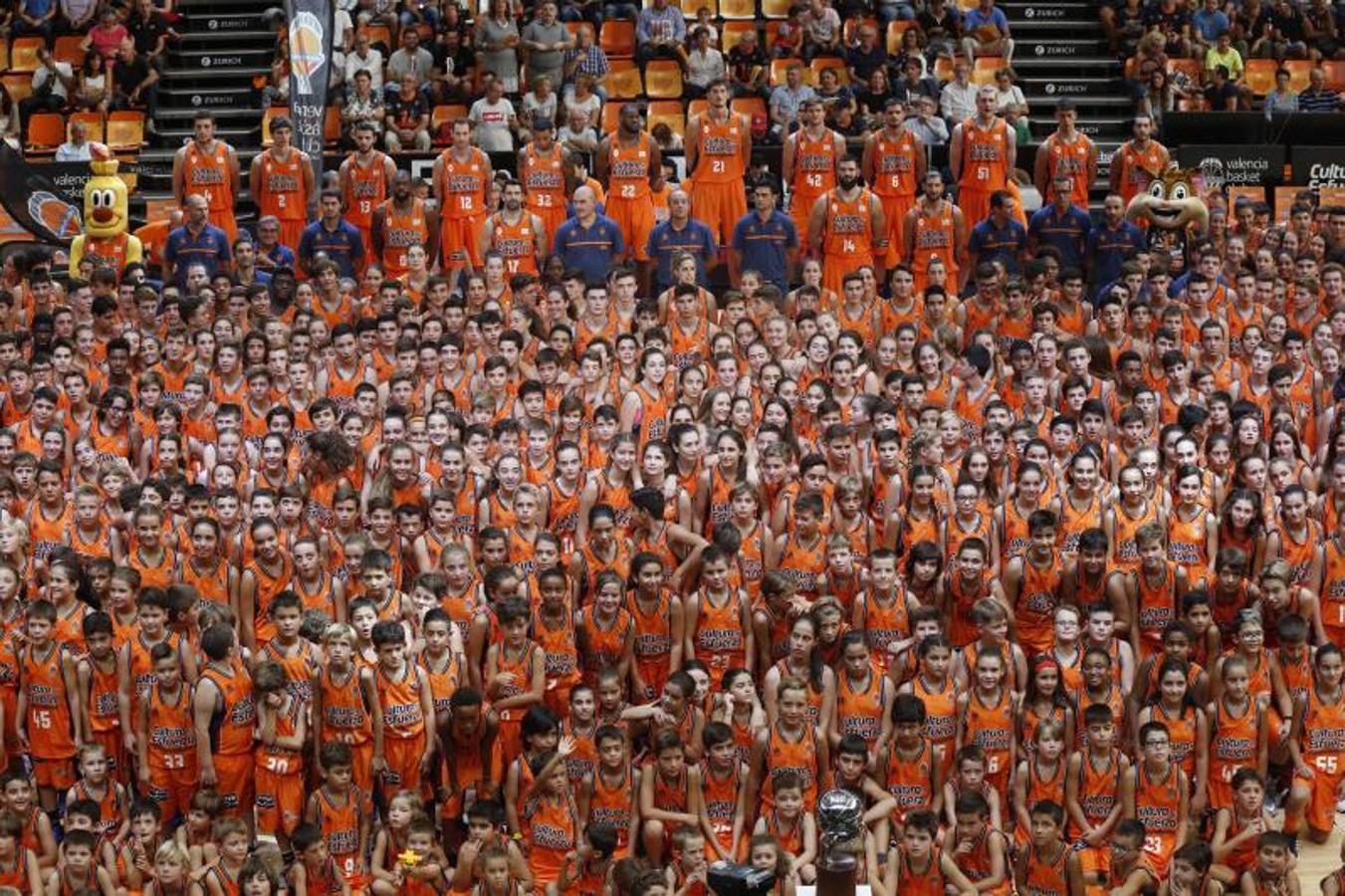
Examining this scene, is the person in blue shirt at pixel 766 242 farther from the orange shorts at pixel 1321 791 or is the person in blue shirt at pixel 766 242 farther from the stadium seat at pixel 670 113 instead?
the orange shorts at pixel 1321 791

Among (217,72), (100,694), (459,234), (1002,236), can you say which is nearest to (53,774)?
(100,694)

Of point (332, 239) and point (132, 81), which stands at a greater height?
point (132, 81)

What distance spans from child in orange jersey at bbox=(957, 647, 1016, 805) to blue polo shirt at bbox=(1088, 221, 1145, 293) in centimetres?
483

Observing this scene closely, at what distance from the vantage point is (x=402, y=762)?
371 inches

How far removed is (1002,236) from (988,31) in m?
3.87

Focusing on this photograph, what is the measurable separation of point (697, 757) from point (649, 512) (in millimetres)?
1389

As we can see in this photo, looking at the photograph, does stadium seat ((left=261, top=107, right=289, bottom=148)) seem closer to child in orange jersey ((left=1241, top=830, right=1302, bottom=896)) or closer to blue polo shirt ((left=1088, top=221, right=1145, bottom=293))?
blue polo shirt ((left=1088, top=221, right=1145, bottom=293))

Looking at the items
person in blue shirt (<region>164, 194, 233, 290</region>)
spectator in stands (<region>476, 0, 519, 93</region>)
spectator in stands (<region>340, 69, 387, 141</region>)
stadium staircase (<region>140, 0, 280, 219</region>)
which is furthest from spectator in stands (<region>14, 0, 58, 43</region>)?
person in blue shirt (<region>164, 194, 233, 290</region>)

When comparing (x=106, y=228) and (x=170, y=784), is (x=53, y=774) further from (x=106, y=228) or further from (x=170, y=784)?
(x=106, y=228)

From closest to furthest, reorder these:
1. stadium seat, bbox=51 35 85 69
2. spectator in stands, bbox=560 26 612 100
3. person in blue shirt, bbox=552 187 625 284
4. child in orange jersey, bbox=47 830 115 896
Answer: child in orange jersey, bbox=47 830 115 896, person in blue shirt, bbox=552 187 625 284, spectator in stands, bbox=560 26 612 100, stadium seat, bbox=51 35 85 69

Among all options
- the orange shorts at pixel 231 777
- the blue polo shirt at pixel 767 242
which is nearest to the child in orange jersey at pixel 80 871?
the orange shorts at pixel 231 777

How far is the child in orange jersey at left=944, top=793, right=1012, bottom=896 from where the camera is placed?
9039 mm

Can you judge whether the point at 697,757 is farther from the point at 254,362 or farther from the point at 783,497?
the point at 254,362

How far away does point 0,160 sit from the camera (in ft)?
48.2
